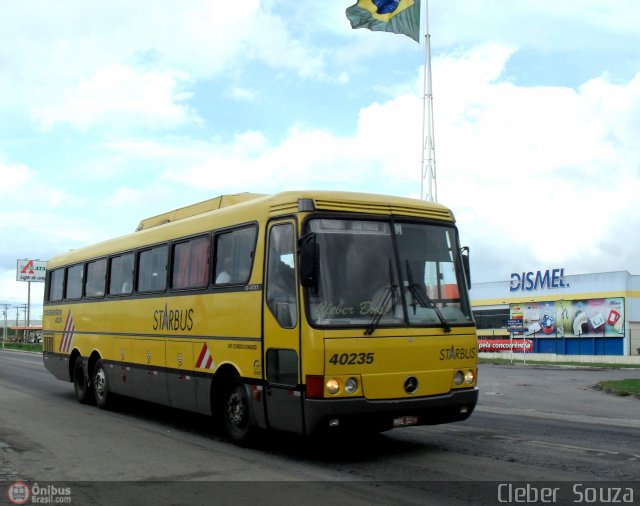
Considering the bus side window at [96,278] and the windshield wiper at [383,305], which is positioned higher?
the bus side window at [96,278]

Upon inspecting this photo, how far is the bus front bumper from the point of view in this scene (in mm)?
8188

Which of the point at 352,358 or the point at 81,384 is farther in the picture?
the point at 81,384

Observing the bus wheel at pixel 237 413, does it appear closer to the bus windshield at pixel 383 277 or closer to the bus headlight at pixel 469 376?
the bus windshield at pixel 383 277

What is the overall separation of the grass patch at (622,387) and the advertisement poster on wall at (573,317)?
32434 mm

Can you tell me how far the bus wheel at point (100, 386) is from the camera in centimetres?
1458

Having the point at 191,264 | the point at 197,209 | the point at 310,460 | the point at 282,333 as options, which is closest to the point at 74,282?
the point at 197,209

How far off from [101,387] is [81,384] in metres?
1.23

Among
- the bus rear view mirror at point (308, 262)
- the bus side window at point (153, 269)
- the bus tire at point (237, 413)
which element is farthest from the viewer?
the bus side window at point (153, 269)

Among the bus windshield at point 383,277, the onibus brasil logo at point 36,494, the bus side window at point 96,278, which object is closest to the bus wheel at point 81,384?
the bus side window at point 96,278

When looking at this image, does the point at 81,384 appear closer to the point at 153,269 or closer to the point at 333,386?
the point at 153,269

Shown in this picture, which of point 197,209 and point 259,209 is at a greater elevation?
point 197,209

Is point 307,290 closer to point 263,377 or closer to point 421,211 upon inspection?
point 263,377

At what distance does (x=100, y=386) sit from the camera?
48.8ft

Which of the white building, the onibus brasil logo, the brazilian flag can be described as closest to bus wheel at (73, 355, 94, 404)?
the onibus brasil logo
